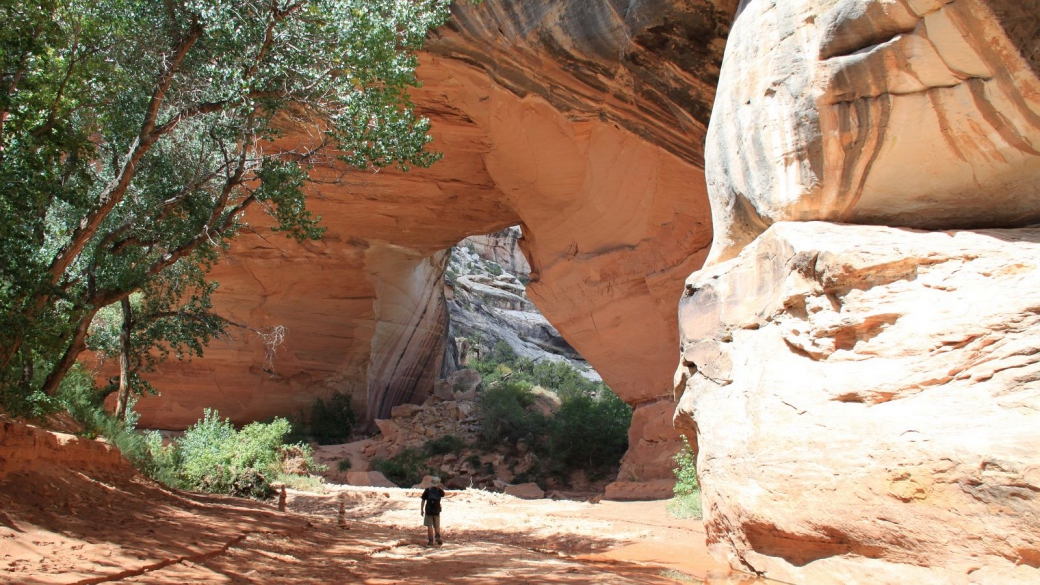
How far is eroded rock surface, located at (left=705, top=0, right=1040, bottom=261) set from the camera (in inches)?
191

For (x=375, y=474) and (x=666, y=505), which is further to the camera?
(x=375, y=474)

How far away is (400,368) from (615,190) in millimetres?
10806

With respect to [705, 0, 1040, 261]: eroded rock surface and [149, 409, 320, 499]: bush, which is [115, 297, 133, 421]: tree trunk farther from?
[705, 0, 1040, 261]: eroded rock surface

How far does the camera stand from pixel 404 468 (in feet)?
59.1

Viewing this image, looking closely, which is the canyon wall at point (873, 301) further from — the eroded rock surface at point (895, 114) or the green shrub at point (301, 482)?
the green shrub at point (301, 482)

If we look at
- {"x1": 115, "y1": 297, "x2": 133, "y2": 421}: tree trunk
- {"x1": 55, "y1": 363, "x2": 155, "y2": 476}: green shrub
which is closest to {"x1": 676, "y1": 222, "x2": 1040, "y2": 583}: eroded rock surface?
{"x1": 55, "y1": 363, "x2": 155, "y2": 476}: green shrub

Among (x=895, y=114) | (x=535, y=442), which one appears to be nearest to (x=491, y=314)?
(x=535, y=442)

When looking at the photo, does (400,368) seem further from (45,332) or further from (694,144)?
(45,332)

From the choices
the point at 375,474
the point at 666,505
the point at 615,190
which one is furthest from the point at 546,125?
the point at 375,474

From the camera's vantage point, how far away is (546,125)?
12.0 meters

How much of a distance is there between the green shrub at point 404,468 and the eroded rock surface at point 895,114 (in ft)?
44.7

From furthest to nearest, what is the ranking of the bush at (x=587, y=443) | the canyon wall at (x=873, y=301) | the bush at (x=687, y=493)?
the bush at (x=587, y=443) → the bush at (x=687, y=493) → the canyon wall at (x=873, y=301)

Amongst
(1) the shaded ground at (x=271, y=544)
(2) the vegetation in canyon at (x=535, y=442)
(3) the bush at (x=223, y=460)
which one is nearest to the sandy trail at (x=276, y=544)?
(1) the shaded ground at (x=271, y=544)

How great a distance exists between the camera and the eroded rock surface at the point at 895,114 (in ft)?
15.9
